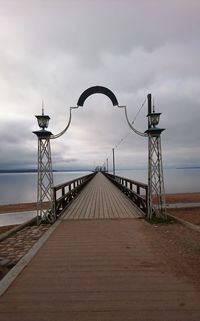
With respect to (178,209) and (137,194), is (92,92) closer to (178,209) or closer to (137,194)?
(137,194)

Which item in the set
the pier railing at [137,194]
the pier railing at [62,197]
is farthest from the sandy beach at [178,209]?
the pier railing at [62,197]

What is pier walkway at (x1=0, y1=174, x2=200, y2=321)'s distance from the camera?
2764 millimetres

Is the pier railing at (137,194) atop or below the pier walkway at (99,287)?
atop

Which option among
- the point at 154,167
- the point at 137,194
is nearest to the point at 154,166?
the point at 154,167

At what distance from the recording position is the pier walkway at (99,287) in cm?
276

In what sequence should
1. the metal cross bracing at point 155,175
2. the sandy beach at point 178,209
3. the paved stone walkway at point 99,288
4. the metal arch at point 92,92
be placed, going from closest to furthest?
1. the paved stone walkway at point 99,288
2. the metal cross bracing at point 155,175
3. the metal arch at point 92,92
4. the sandy beach at point 178,209

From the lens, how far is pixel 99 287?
132 inches

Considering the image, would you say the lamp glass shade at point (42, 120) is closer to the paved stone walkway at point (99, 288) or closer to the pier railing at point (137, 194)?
the pier railing at point (137, 194)

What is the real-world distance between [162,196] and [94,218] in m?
2.30

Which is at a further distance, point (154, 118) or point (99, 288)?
point (154, 118)

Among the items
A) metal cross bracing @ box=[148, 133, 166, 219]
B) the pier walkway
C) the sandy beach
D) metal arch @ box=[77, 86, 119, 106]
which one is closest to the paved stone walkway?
the pier walkway

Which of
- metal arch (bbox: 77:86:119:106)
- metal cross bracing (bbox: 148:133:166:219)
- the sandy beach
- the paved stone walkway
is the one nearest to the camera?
the paved stone walkway

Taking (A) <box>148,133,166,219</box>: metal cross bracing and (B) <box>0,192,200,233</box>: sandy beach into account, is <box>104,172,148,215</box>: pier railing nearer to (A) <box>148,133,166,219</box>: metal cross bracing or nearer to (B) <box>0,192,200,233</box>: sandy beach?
(A) <box>148,133,166,219</box>: metal cross bracing

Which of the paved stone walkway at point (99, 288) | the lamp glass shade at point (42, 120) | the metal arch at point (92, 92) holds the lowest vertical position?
the paved stone walkway at point (99, 288)
